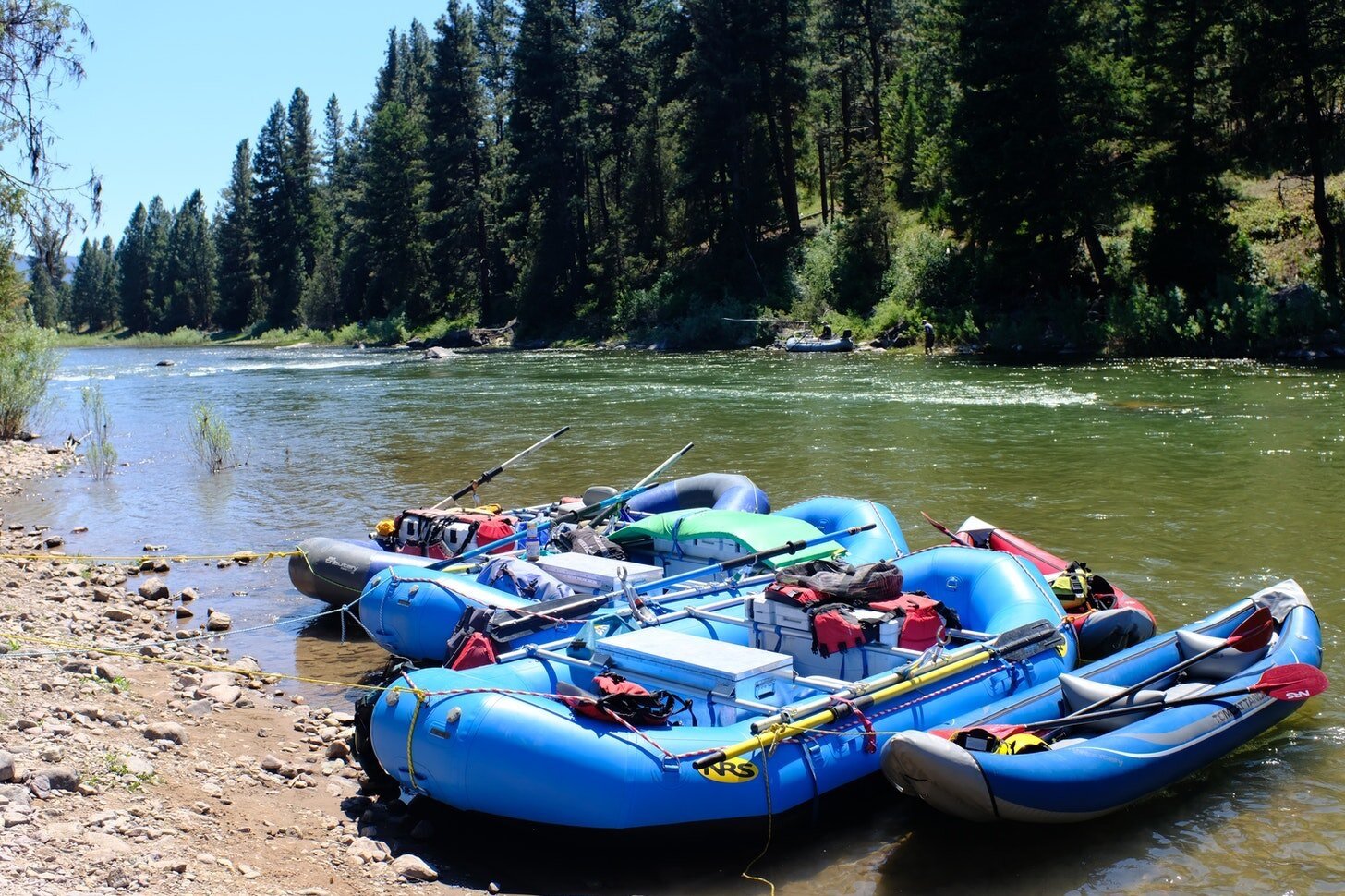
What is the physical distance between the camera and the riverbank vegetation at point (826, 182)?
29812mm

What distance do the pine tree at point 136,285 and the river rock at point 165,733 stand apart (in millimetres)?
104212

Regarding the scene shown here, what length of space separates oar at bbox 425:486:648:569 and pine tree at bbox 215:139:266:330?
258 feet

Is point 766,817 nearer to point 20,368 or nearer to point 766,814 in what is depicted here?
point 766,814

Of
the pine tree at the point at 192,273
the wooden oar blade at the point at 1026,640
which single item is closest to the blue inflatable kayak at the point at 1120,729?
the wooden oar blade at the point at 1026,640

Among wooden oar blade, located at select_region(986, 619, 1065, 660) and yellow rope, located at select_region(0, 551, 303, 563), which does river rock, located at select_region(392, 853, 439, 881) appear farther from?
yellow rope, located at select_region(0, 551, 303, 563)

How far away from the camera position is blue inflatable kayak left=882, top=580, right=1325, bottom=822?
219 inches

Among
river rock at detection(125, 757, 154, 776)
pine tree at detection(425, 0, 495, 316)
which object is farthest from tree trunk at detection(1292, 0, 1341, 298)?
pine tree at detection(425, 0, 495, 316)

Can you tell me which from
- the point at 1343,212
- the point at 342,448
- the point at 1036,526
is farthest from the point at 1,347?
the point at 1343,212

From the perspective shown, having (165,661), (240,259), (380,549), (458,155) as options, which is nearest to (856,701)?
(165,661)

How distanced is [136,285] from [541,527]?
343ft

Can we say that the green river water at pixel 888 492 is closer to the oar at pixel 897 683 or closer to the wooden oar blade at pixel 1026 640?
the oar at pixel 897 683

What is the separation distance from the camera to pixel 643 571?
8.81 meters

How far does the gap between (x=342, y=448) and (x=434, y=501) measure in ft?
19.8

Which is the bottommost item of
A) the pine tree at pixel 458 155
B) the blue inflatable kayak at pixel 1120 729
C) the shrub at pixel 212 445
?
the blue inflatable kayak at pixel 1120 729
